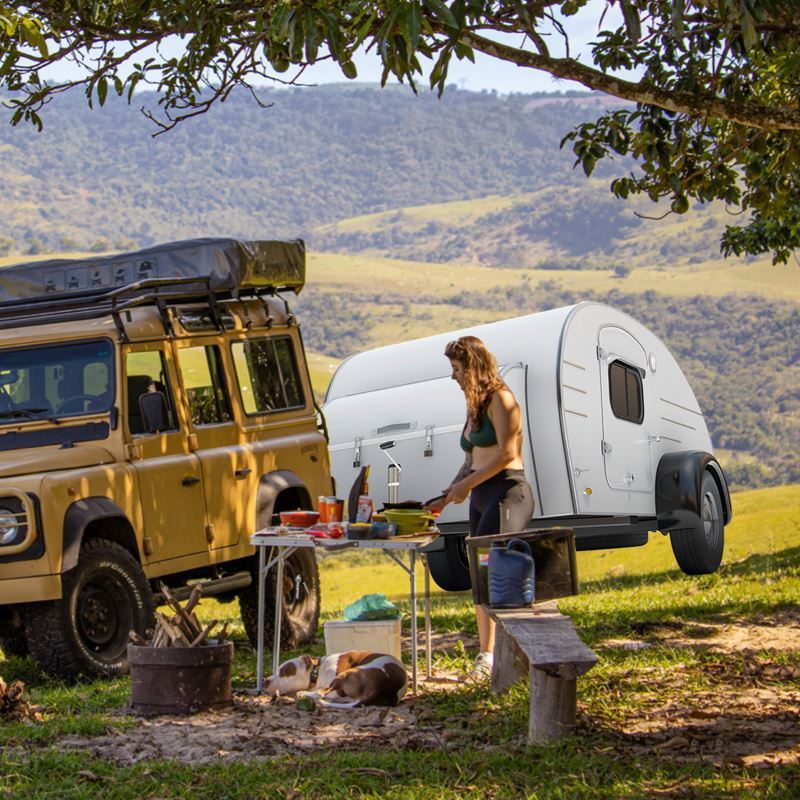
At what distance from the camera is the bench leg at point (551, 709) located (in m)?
6.12

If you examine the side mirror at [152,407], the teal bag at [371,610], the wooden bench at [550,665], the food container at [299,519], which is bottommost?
the teal bag at [371,610]

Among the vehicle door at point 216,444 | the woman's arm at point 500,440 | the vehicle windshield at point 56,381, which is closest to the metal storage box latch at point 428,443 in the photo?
the vehicle door at point 216,444

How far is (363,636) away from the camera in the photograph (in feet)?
26.1

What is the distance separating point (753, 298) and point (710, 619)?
487 ft

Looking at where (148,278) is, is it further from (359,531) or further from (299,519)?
(359,531)

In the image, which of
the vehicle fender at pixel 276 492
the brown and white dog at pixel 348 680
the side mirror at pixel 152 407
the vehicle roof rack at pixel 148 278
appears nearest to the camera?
the brown and white dog at pixel 348 680

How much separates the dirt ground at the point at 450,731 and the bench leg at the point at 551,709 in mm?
244

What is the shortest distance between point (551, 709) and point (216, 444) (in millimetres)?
4022

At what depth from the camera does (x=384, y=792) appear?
5395mm

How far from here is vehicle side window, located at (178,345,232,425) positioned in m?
9.38

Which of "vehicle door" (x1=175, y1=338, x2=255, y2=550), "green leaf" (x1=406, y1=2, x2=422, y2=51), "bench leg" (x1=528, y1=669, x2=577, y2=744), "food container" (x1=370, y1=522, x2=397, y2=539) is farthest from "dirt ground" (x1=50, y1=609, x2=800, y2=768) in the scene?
"green leaf" (x1=406, y1=2, x2=422, y2=51)

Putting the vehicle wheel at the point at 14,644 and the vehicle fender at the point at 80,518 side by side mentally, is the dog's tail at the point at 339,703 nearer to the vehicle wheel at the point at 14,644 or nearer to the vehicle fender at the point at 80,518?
the vehicle fender at the point at 80,518

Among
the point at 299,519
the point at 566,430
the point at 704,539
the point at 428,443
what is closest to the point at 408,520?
the point at 299,519

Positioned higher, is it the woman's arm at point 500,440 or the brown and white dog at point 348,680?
the woman's arm at point 500,440
